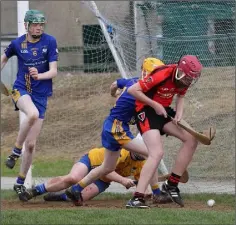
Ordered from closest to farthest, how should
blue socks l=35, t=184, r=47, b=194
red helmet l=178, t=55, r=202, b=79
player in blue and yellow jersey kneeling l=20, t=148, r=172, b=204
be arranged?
red helmet l=178, t=55, r=202, b=79, player in blue and yellow jersey kneeling l=20, t=148, r=172, b=204, blue socks l=35, t=184, r=47, b=194

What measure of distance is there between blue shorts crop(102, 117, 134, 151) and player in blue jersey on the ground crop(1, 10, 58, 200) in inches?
53.7

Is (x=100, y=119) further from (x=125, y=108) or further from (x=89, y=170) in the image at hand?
(x=125, y=108)


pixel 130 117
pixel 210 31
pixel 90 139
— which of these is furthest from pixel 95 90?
pixel 130 117

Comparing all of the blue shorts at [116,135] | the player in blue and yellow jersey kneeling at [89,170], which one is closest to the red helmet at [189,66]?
the blue shorts at [116,135]

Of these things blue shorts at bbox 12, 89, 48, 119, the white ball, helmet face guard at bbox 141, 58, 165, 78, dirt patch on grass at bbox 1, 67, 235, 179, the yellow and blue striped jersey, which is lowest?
dirt patch on grass at bbox 1, 67, 235, 179

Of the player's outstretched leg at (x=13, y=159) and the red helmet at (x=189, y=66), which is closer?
the red helmet at (x=189, y=66)

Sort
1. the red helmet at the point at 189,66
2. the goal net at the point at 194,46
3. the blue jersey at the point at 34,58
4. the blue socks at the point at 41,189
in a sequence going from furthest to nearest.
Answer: the goal net at the point at 194,46, the blue jersey at the point at 34,58, the blue socks at the point at 41,189, the red helmet at the point at 189,66

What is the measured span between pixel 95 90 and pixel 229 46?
4112 millimetres

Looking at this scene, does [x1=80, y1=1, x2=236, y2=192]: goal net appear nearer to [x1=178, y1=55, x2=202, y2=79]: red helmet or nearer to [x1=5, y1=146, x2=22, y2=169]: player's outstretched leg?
[x1=5, y1=146, x2=22, y2=169]: player's outstretched leg

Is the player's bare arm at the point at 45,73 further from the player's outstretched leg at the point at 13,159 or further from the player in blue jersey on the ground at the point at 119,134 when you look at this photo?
the player in blue jersey on the ground at the point at 119,134

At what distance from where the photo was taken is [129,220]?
7699 mm

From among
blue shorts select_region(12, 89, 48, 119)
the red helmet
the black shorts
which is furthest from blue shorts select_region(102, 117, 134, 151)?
blue shorts select_region(12, 89, 48, 119)

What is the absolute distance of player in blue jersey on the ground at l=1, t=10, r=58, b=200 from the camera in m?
10.2

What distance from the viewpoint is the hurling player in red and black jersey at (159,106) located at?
8539mm
